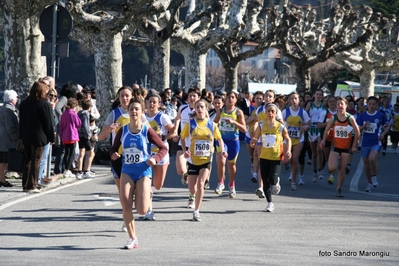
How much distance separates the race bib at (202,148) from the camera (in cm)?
1170

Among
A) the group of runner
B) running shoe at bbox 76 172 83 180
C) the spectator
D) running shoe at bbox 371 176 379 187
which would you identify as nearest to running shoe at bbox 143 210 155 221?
the group of runner

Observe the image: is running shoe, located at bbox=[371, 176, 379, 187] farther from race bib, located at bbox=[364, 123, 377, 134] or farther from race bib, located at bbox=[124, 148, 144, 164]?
race bib, located at bbox=[124, 148, 144, 164]

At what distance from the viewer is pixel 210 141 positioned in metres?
11.9

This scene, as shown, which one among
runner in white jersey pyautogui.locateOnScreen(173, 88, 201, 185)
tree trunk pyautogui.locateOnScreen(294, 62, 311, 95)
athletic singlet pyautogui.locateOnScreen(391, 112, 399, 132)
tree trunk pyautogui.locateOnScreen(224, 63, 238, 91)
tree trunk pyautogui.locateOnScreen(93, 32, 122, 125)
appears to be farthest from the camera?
tree trunk pyautogui.locateOnScreen(294, 62, 311, 95)

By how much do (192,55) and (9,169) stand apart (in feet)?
67.3

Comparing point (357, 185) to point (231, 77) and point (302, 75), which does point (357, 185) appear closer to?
point (231, 77)

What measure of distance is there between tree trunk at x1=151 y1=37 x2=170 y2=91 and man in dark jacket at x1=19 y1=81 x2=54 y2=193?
637 inches

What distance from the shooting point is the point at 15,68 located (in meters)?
16.4

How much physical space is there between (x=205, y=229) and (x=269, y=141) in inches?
114

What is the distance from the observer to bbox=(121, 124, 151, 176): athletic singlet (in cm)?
906

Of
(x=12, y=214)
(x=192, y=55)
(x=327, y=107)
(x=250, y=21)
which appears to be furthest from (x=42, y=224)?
(x=250, y=21)

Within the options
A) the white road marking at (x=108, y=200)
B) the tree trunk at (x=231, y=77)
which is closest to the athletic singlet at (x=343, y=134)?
the white road marking at (x=108, y=200)

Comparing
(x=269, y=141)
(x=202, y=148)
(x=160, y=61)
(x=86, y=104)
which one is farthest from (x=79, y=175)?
(x=160, y=61)

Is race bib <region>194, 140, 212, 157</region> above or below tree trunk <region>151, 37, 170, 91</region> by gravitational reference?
below
